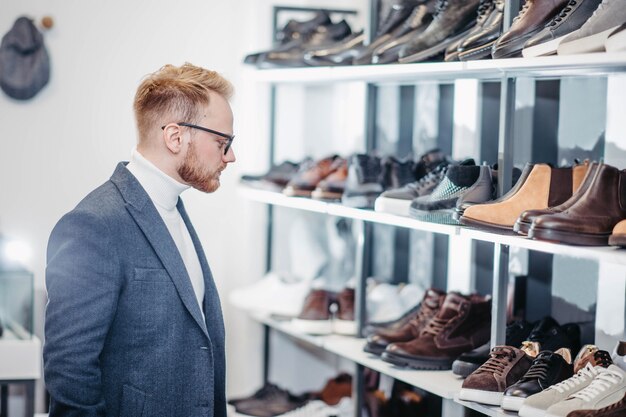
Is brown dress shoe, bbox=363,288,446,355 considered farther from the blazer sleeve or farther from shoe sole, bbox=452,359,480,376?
the blazer sleeve

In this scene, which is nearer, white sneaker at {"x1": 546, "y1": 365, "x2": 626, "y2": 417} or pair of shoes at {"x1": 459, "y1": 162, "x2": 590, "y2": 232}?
white sneaker at {"x1": 546, "y1": 365, "x2": 626, "y2": 417}

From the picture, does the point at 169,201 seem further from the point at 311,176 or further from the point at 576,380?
the point at 311,176

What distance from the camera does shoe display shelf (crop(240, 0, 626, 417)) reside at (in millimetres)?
2330

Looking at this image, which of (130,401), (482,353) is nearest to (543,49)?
(482,353)

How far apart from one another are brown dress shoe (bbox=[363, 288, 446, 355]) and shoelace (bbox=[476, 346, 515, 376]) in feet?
1.81

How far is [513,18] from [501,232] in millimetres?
606

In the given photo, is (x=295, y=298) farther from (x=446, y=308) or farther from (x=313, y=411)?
(x=446, y=308)

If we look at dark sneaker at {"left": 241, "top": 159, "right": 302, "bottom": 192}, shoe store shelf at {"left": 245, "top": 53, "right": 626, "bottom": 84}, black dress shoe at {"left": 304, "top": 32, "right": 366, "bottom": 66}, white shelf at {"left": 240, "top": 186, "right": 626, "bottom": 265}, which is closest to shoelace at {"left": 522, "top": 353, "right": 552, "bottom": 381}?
white shelf at {"left": 240, "top": 186, "right": 626, "bottom": 265}

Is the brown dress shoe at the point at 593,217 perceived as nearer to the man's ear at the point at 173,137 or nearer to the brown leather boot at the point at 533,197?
the brown leather boot at the point at 533,197

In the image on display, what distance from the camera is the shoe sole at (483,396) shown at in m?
2.57

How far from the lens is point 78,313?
7.03 ft

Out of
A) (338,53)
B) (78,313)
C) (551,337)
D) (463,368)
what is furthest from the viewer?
(338,53)

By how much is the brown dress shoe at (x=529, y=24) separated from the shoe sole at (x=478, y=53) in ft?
0.31

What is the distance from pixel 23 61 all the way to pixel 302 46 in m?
1.30
